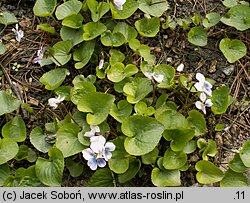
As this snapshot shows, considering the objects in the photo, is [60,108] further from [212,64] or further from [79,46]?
[212,64]

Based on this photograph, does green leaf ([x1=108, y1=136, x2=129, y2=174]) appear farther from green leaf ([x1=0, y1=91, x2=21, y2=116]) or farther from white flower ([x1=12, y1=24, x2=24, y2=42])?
white flower ([x1=12, y1=24, x2=24, y2=42])

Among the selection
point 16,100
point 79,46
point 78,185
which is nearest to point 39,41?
point 79,46

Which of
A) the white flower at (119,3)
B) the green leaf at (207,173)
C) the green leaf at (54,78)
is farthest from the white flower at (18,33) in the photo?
the green leaf at (207,173)

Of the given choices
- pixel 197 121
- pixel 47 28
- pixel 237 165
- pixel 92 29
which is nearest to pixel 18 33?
pixel 47 28

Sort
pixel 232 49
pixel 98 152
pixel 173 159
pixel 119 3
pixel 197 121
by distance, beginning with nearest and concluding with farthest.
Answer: pixel 98 152
pixel 173 159
pixel 197 121
pixel 119 3
pixel 232 49

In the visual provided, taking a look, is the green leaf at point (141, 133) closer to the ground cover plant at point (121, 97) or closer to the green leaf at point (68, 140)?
the ground cover plant at point (121, 97)

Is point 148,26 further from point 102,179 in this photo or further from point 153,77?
point 102,179
